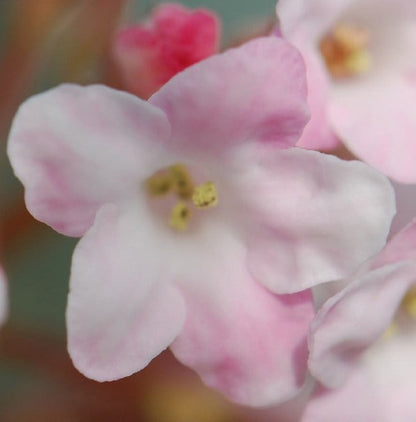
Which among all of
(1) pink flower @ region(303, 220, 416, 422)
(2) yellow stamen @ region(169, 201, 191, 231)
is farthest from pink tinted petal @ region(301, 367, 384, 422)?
(2) yellow stamen @ region(169, 201, 191, 231)

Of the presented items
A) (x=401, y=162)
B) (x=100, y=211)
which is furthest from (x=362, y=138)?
(x=100, y=211)

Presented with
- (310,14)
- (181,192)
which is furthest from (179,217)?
(310,14)

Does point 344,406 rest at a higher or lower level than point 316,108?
lower

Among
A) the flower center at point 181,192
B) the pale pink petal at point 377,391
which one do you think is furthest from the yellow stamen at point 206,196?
the pale pink petal at point 377,391

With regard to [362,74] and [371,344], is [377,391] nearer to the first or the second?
[371,344]

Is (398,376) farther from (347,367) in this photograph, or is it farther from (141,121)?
(141,121)

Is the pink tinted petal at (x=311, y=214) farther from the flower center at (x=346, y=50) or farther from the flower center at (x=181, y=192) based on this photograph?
the flower center at (x=346, y=50)

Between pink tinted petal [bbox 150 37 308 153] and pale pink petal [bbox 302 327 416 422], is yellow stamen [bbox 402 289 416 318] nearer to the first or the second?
pale pink petal [bbox 302 327 416 422]
